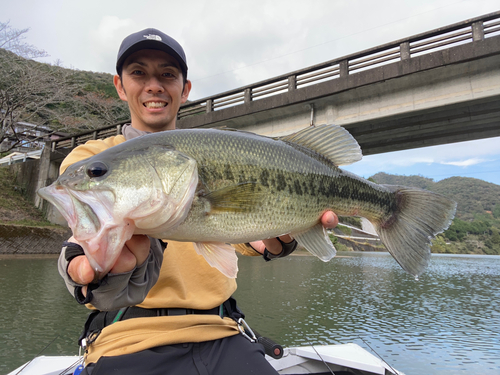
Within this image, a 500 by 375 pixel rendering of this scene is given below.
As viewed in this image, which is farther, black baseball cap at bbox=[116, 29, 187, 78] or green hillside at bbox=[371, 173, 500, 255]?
green hillside at bbox=[371, 173, 500, 255]

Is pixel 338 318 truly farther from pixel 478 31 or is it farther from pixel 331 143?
pixel 478 31

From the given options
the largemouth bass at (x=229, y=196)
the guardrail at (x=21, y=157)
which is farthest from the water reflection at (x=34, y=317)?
the guardrail at (x=21, y=157)

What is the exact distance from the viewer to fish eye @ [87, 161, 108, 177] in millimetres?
1524

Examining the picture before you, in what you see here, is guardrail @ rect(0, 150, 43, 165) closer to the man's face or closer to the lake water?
the lake water

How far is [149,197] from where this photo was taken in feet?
5.09

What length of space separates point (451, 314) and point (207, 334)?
1087 centimetres

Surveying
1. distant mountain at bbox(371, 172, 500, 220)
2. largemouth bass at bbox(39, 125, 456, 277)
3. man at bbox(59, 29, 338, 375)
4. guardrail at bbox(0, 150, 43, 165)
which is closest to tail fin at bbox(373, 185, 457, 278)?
largemouth bass at bbox(39, 125, 456, 277)

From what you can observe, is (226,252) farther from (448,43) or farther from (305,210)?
(448,43)

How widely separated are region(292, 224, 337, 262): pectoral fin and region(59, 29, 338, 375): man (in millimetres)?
118

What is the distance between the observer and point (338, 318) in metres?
9.02

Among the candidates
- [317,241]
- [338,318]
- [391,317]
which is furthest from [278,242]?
[391,317]

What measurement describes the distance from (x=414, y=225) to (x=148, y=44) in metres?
2.45

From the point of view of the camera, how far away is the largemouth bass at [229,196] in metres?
1.47

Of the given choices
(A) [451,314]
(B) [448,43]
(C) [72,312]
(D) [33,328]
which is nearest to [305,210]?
(D) [33,328]
